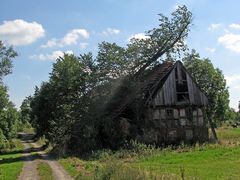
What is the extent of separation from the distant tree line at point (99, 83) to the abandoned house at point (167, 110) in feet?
5.26

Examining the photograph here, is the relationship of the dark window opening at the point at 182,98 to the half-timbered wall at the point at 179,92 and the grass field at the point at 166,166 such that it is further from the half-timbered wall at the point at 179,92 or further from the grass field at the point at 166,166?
the grass field at the point at 166,166

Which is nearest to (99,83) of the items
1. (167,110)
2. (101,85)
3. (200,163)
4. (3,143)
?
(101,85)

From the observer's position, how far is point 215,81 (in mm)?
71250

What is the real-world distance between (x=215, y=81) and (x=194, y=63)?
→ 8.36 metres

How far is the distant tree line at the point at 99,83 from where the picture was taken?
4762cm

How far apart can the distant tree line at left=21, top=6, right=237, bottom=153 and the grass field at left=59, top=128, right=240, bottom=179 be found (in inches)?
361

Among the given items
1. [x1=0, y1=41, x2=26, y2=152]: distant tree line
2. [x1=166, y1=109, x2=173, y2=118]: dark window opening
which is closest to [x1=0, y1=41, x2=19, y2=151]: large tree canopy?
[x1=0, y1=41, x2=26, y2=152]: distant tree line

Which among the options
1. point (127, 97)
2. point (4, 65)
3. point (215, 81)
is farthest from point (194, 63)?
point (4, 65)

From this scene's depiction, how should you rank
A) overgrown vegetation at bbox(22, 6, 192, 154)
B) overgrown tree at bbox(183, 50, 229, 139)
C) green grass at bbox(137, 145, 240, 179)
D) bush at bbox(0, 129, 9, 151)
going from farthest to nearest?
bush at bbox(0, 129, 9, 151), overgrown tree at bbox(183, 50, 229, 139), overgrown vegetation at bbox(22, 6, 192, 154), green grass at bbox(137, 145, 240, 179)

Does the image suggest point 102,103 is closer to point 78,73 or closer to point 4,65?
point 78,73

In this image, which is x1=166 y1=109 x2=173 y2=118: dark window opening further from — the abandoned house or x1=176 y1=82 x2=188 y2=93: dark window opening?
x1=176 y1=82 x2=188 y2=93: dark window opening

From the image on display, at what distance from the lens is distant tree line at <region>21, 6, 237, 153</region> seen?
4762 cm

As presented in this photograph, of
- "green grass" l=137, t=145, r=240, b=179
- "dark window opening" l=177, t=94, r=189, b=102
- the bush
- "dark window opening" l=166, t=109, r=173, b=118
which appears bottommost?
"green grass" l=137, t=145, r=240, b=179

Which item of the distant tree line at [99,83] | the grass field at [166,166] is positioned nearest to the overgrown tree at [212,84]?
the distant tree line at [99,83]
